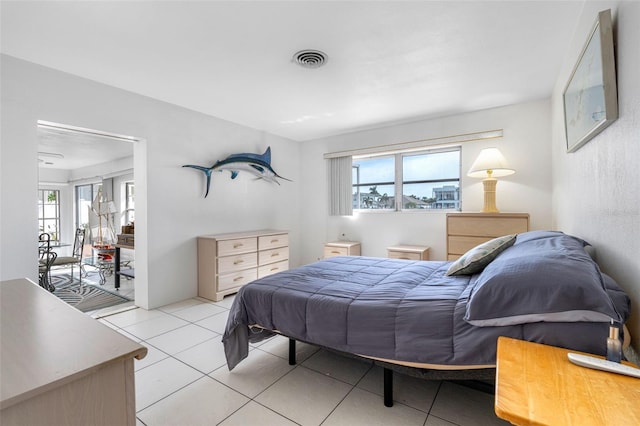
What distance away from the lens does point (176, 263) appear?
147 inches

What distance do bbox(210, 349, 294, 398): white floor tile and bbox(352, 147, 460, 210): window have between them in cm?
319

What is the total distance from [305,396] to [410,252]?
8.78 ft

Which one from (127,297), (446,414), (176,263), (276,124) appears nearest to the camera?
(446,414)

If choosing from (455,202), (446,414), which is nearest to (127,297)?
(446,414)

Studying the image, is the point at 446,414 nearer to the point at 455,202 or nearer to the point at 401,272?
the point at 401,272

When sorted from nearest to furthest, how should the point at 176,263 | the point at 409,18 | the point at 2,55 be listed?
the point at 409,18, the point at 2,55, the point at 176,263

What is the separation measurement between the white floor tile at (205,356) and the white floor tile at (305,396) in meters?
0.57

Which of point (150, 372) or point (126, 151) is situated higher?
point (126, 151)

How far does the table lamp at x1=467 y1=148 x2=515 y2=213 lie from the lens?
11.4 feet

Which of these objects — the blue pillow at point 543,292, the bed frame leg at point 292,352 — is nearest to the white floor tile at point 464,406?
the blue pillow at point 543,292

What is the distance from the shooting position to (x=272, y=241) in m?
4.55

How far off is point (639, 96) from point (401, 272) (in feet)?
5.68

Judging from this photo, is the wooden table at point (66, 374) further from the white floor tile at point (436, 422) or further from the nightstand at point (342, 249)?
the nightstand at point (342, 249)

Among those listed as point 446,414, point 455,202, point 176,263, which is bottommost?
point 446,414
